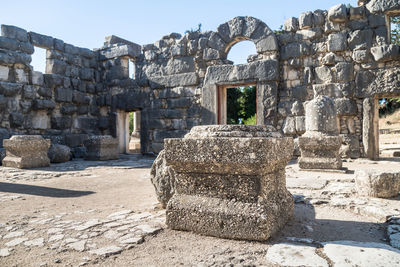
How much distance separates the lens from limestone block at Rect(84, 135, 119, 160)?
906 cm

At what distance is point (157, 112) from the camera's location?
10.3 m

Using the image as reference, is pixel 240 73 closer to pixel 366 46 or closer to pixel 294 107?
pixel 294 107

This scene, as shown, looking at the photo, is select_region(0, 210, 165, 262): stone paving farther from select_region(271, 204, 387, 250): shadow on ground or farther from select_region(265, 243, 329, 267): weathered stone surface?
select_region(271, 204, 387, 250): shadow on ground

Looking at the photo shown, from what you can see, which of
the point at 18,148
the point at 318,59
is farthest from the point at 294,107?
the point at 18,148

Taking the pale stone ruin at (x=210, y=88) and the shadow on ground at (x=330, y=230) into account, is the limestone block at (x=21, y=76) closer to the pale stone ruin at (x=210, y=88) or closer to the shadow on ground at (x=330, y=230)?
the pale stone ruin at (x=210, y=88)

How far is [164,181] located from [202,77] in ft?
22.3

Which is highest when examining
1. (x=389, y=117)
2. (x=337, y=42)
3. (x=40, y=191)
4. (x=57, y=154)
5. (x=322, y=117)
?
(x=337, y=42)

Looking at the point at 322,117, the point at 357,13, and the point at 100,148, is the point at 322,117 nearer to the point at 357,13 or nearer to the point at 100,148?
the point at 357,13

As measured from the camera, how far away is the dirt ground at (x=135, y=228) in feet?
6.60

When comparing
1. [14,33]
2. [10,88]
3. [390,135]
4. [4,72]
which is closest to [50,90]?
[10,88]

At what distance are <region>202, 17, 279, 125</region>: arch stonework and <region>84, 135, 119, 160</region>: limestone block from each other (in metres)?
3.03

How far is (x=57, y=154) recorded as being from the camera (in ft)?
27.7

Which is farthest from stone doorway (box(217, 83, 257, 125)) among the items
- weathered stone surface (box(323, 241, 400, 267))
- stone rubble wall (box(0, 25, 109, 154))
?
weathered stone surface (box(323, 241, 400, 267))

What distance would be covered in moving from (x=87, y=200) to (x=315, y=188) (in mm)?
3001
